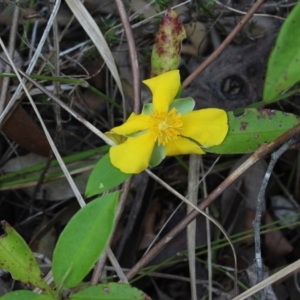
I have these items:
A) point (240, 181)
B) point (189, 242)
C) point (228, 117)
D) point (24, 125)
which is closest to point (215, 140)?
point (228, 117)

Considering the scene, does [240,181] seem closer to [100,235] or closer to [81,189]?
[81,189]

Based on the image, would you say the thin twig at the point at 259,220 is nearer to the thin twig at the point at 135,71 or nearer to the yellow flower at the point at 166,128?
the yellow flower at the point at 166,128

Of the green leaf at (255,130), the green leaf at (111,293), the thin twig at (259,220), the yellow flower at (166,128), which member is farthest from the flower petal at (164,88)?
the green leaf at (111,293)

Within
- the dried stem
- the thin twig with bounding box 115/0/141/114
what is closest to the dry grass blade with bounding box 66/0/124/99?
the thin twig with bounding box 115/0/141/114

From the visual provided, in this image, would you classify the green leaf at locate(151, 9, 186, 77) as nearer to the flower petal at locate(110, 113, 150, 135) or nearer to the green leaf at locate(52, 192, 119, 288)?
the flower petal at locate(110, 113, 150, 135)

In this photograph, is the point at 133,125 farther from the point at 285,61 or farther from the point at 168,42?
the point at 285,61

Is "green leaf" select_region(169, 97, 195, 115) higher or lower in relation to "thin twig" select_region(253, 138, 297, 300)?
higher
